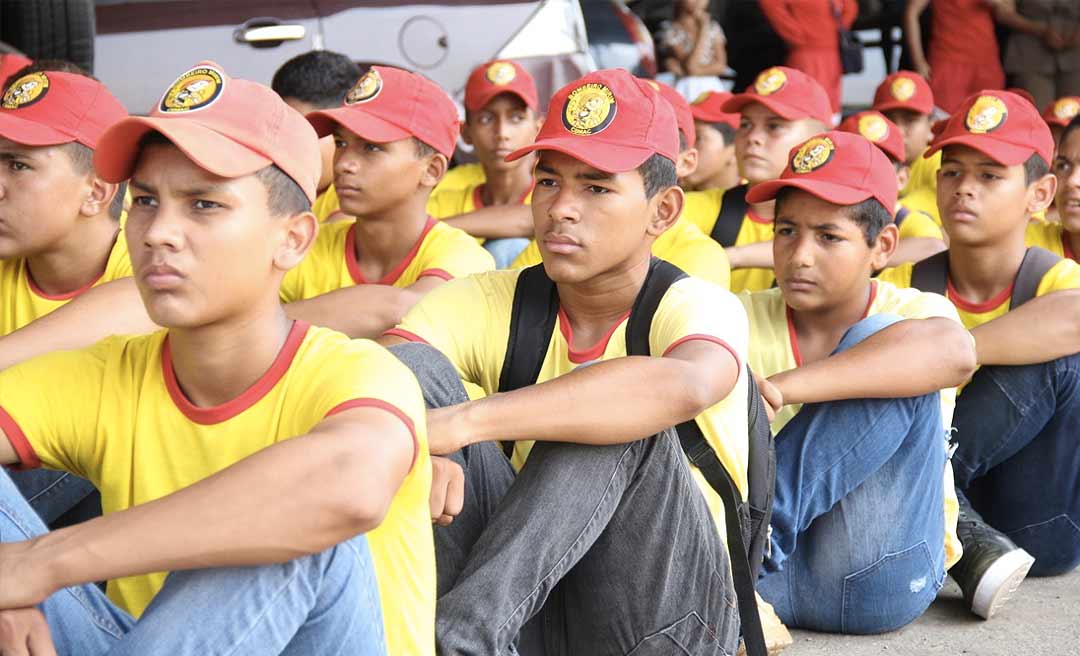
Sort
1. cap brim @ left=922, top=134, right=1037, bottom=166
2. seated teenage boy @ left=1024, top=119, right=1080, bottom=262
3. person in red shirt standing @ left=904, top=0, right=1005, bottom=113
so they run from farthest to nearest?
person in red shirt standing @ left=904, top=0, right=1005, bottom=113, seated teenage boy @ left=1024, top=119, right=1080, bottom=262, cap brim @ left=922, top=134, right=1037, bottom=166

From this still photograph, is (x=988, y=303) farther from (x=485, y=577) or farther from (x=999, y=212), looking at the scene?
(x=485, y=577)

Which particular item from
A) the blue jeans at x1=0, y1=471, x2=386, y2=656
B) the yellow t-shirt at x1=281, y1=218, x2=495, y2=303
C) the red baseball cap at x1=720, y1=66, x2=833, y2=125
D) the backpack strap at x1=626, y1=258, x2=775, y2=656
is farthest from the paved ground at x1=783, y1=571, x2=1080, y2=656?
the red baseball cap at x1=720, y1=66, x2=833, y2=125

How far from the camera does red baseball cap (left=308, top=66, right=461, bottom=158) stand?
4230 mm

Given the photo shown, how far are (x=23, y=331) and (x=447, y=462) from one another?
3.44ft

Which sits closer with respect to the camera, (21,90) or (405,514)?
(405,514)

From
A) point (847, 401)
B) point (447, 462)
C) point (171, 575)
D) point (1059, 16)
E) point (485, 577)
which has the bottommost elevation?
point (1059, 16)

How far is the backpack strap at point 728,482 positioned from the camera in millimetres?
2934

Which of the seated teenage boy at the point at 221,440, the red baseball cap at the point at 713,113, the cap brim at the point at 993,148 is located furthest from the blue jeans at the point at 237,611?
the red baseball cap at the point at 713,113

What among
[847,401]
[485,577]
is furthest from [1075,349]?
[485,577]

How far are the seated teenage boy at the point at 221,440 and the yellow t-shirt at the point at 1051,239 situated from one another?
3227 millimetres

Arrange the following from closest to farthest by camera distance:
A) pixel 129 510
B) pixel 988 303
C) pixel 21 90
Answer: pixel 129 510, pixel 21 90, pixel 988 303

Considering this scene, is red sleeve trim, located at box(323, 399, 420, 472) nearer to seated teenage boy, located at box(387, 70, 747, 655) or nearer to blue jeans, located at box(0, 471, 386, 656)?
blue jeans, located at box(0, 471, 386, 656)

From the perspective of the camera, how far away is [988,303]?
14.0 feet

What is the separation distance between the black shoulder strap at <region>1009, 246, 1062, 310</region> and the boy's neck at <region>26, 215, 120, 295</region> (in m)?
2.53
